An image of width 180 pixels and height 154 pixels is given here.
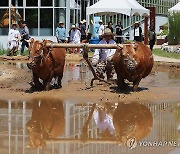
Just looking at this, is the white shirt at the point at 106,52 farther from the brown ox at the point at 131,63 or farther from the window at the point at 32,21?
the window at the point at 32,21

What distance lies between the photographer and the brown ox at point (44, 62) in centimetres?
1467

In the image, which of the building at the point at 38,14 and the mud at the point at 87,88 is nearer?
the mud at the point at 87,88

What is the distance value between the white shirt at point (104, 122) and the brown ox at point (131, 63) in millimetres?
2580

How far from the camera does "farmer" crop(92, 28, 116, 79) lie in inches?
629

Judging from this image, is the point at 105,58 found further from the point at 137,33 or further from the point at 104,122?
the point at 137,33

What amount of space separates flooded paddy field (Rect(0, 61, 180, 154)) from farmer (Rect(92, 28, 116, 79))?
0.41 metres

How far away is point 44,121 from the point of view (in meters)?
11.4

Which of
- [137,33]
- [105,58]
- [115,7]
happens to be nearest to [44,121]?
[105,58]

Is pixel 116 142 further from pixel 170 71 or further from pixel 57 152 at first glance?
pixel 170 71

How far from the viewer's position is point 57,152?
878 centimetres

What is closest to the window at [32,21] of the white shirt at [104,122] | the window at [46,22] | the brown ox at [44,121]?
the window at [46,22]

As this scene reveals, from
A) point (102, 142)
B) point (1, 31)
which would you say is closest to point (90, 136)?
point (102, 142)

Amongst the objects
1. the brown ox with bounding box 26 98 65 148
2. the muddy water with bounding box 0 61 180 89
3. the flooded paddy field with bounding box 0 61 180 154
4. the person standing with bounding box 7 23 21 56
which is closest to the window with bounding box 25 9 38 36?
the person standing with bounding box 7 23 21 56

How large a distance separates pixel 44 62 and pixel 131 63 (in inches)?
84.9
